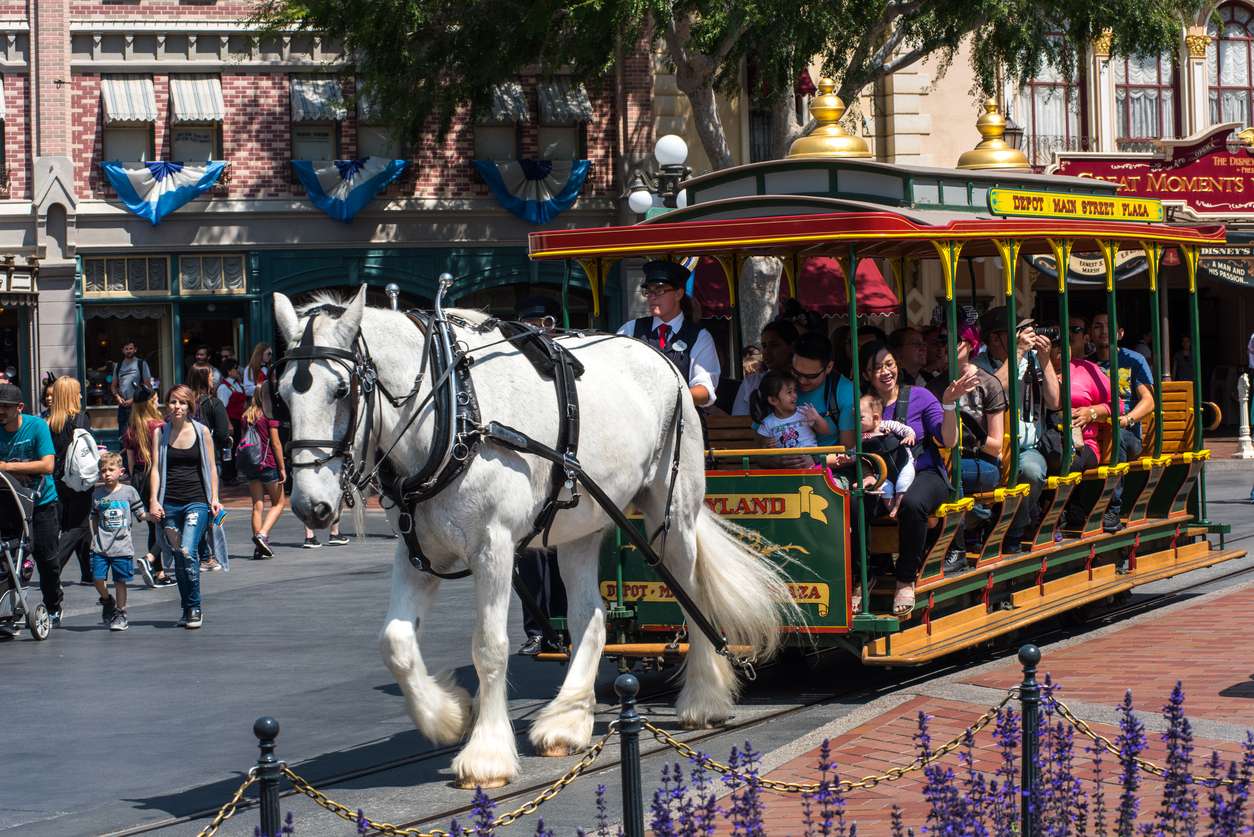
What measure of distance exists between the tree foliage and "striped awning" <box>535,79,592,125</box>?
2.33m

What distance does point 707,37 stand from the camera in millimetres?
23766

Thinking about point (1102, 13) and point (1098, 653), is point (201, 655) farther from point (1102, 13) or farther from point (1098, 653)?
point (1102, 13)

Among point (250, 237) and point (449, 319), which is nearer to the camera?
point (449, 319)

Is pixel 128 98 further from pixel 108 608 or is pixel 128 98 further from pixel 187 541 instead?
pixel 187 541

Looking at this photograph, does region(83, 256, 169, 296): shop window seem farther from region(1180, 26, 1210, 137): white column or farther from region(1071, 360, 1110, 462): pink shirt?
region(1071, 360, 1110, 462): pink shirt

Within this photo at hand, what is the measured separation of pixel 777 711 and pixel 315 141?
23.1 meters

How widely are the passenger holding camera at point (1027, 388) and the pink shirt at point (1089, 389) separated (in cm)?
33

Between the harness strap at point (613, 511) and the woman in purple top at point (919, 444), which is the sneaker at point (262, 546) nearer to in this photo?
the woman in purple top at point (919, 444)

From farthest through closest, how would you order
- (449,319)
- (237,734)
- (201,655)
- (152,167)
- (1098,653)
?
(152,167), (201,655), (1098,653), (237,734), (449,319)

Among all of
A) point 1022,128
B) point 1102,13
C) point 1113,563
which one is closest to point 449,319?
point 1113,563

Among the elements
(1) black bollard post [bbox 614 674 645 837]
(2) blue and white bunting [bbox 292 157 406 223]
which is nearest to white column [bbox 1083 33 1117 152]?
(2) blue and white bunting [bbox 292 157 406 223]

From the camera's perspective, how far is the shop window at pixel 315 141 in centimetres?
3061

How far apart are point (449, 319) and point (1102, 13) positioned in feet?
61.5

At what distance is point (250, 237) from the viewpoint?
30281 millimetres
